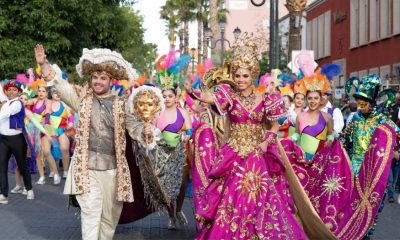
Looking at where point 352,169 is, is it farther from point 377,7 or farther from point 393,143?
point 377,7

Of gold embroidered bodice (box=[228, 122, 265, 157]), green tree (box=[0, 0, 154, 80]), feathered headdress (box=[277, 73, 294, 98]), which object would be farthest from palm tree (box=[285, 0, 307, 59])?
gold embroidered bodice (box=[228, 122, 265, 157])

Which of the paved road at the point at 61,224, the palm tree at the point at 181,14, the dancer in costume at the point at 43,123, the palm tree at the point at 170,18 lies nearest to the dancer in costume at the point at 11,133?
the paved road at the point at 61,224

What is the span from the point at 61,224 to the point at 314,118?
3.41 m

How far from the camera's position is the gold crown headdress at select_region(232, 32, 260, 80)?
335 inches

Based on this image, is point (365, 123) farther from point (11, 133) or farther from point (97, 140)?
point (11, 133)

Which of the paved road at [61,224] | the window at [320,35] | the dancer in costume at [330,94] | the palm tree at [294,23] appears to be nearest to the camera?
the paved road at [61,224]

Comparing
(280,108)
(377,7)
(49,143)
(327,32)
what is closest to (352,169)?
(280,108)

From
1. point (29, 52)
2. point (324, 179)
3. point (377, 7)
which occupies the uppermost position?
point (377, 7)

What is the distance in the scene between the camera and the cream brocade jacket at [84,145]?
27.0ft

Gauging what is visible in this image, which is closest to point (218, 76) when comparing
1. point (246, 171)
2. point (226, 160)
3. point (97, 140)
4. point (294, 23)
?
point (226, 160)

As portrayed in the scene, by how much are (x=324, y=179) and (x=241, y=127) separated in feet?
4.83

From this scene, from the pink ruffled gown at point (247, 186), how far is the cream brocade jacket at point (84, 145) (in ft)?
2.67

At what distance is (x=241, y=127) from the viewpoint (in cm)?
850

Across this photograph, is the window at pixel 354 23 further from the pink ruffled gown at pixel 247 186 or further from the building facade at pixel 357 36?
the pink ruffled gown at pixel 247 186
